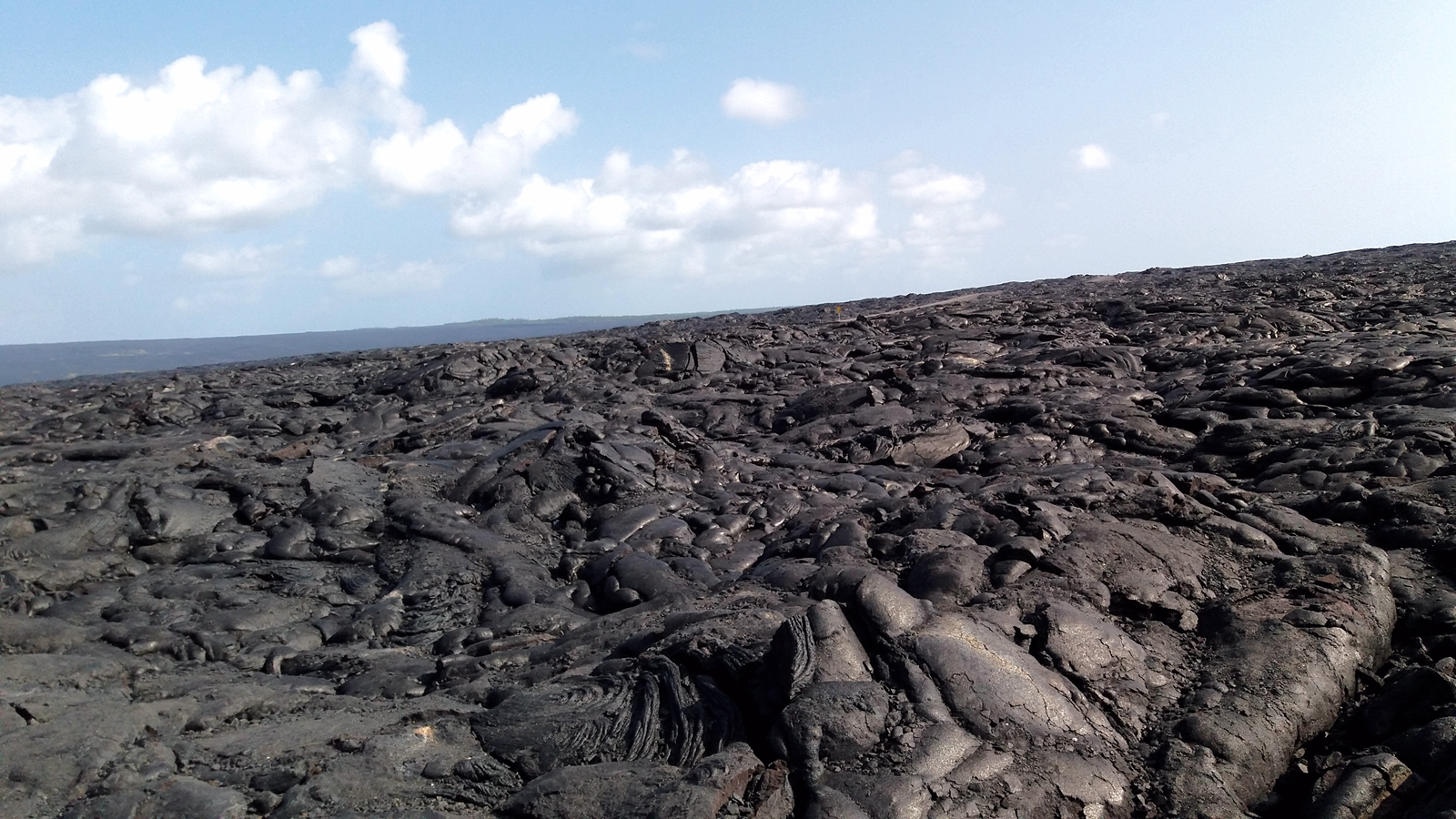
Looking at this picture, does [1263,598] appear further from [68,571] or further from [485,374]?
[485,374]

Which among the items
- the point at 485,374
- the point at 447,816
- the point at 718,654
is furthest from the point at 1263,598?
the point at 485,374

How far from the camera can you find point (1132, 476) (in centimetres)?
805

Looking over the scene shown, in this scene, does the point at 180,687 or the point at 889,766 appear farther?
the point at 180,687

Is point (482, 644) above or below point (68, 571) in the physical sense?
below

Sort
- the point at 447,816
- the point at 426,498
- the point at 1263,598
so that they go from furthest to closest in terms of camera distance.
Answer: the point at 426,498
the point at 1263,598
the point at 447,816

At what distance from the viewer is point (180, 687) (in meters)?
5.80

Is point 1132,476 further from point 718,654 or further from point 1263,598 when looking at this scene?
point 718,654

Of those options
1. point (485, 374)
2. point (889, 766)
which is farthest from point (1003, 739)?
point (485, 374)

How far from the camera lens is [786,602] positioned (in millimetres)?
6062

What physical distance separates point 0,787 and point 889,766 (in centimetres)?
449

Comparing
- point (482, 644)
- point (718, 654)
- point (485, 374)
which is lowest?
point (482, 644)

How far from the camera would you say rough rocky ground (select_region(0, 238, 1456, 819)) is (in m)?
4.23

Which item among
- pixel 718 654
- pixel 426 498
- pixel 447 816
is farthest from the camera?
pixel 426 498

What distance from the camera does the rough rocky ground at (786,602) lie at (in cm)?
423
